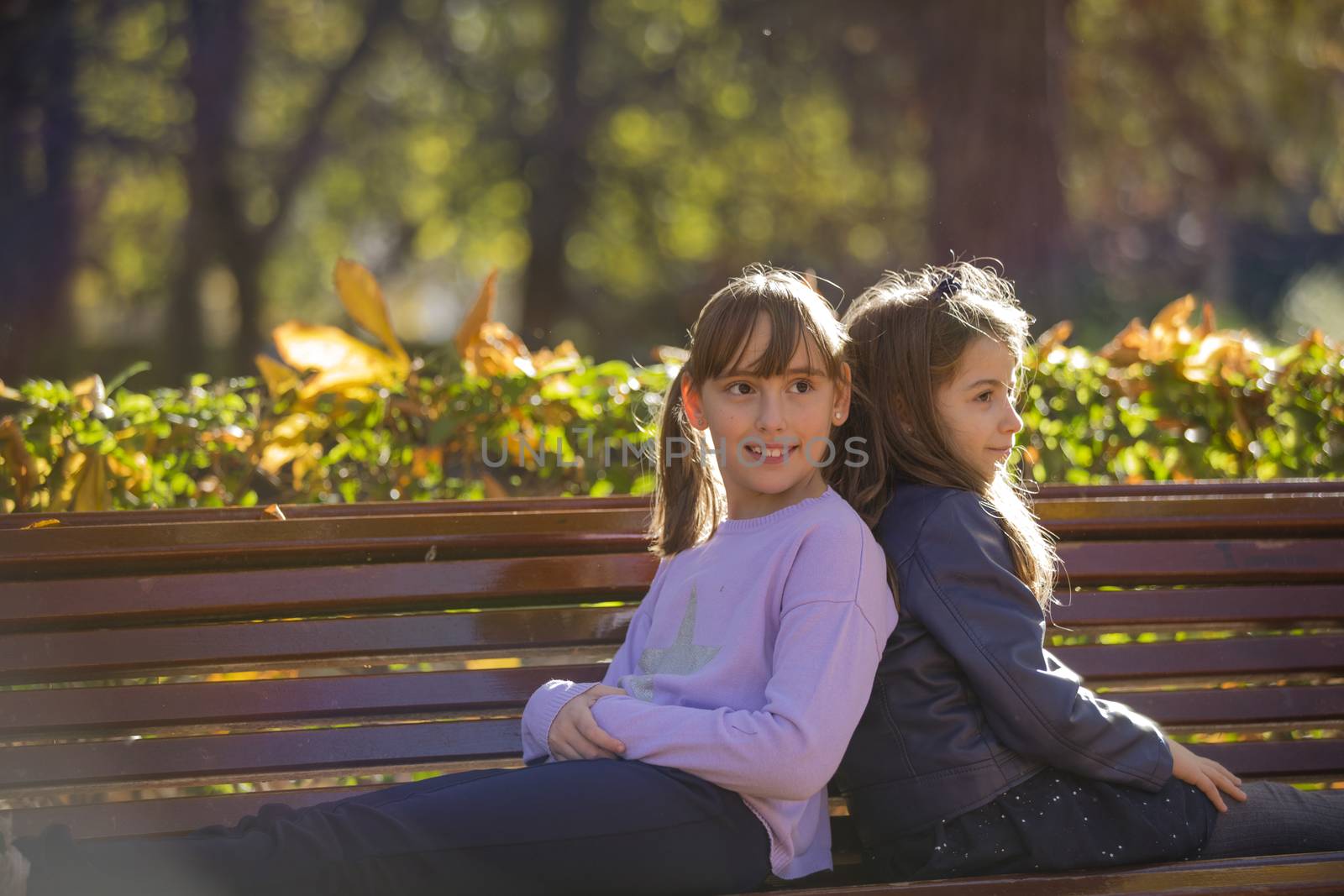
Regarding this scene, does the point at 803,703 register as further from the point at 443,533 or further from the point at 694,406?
the point at 443,533

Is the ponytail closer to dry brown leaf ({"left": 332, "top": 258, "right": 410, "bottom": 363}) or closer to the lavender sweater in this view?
the lavender sweater

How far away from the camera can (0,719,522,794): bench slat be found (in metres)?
2.36

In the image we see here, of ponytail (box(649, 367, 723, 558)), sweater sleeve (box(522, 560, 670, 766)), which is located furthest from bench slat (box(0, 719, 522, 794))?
ponytail (box(649, 367, 723, 558))

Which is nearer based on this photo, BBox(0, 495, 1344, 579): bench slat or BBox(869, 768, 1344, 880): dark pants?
BBox(869, 768, 1344, 880): dark pants

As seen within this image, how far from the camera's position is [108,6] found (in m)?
11.6

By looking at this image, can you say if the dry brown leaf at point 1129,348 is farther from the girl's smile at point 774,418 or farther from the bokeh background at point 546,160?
the bokeh background at point 546,160

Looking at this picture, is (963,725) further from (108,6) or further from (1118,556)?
(108,6)

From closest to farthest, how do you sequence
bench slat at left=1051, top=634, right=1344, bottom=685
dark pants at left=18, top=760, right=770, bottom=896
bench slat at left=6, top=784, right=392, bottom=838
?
1. dark pants at left=18, top=760, right=770, bottom=896
2. bench slat at left=6, top=784, right=392, bottom=838
3. bench slat at left=1051, top=634, right=1344, bottom=685

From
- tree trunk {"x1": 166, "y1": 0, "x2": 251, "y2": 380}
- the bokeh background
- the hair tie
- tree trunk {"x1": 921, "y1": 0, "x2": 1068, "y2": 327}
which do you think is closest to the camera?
the hair tie

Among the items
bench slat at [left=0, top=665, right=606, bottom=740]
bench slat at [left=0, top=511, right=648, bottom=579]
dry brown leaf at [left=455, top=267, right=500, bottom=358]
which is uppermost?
dry brown leaf at [left=455, top=267, right=500, bottom=358]

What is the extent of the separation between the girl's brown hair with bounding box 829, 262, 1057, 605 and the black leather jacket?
7cm

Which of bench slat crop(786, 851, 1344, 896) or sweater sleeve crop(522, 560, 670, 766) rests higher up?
sweater sleeve crop(522, 560, 670, 766)

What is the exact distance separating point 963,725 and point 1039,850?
8.9 inches

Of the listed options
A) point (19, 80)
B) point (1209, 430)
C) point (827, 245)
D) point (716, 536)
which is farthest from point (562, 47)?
point (716, 536)
